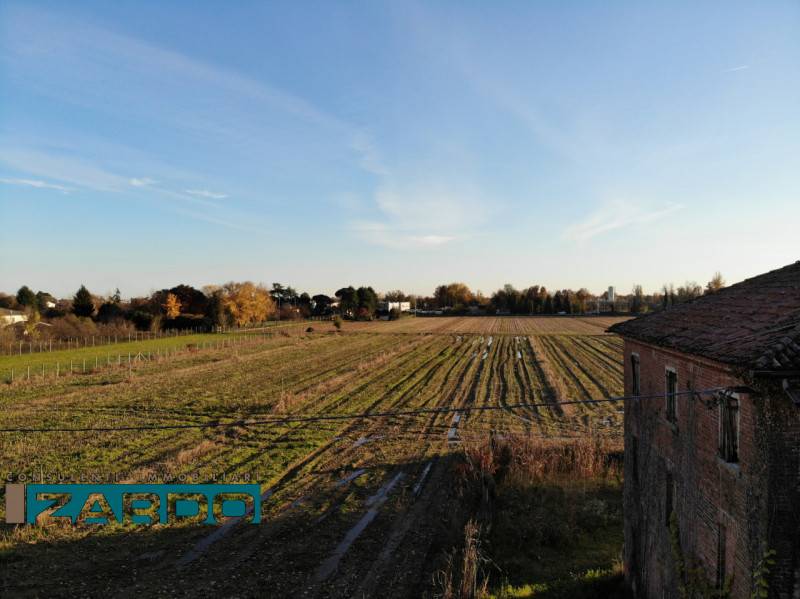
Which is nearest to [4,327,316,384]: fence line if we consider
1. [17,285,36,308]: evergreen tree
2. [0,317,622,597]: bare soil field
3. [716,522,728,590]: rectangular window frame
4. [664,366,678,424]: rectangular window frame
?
[0,317,622,597]: bare soil field

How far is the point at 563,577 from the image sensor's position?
13516 millimetres

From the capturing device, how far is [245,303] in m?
94.9

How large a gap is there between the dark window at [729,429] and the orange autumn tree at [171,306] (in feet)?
310

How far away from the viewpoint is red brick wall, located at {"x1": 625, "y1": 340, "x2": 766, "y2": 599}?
25.6ft

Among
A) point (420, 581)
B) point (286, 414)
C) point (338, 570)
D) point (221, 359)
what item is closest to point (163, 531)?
point (338, 570)

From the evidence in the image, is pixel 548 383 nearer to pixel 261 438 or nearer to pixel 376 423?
pixel 376 423

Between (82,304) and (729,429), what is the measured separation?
97081mm

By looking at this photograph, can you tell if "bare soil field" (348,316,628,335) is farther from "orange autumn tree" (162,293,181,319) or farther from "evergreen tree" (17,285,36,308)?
"evergreen tree" (17,285,36,308)

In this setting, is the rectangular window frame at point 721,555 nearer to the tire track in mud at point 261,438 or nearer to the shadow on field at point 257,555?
the shadow on field at point 257,555

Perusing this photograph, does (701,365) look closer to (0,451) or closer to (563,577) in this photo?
(563,577)

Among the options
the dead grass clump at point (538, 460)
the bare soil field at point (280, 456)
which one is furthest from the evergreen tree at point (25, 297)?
the dead grass clump at point (538, 460)

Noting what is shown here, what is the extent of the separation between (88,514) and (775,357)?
1782cm

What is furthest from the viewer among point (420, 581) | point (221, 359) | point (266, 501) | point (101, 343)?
point (101, 343)

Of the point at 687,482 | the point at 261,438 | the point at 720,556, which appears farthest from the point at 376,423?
the point at 720,556
